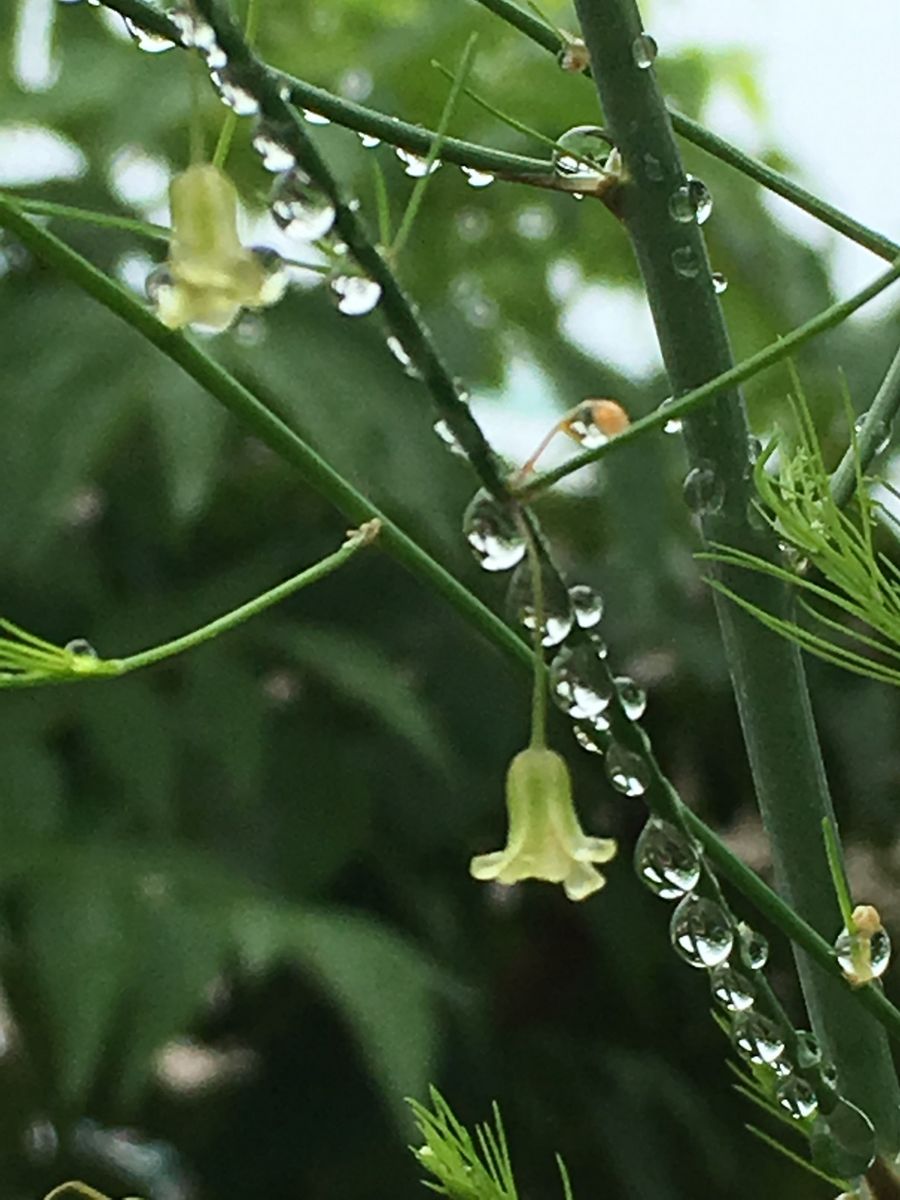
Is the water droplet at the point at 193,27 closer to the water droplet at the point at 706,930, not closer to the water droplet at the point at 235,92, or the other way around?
the water droplet at the point at 235,92

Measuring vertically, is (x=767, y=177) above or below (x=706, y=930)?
above

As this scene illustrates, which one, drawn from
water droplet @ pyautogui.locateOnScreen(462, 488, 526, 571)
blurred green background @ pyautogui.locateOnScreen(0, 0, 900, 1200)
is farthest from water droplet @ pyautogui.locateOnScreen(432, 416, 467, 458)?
blurred green background @ pyautogui.locateOnScreen(0, 0, 900, 1200)

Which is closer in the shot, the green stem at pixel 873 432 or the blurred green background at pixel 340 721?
the green stem at pixel 873 432

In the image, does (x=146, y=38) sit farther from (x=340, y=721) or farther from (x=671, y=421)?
(x=340, y=721)

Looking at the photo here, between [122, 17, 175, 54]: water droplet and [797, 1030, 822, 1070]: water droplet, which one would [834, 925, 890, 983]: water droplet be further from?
[122, 17, 175, 54]: water droplet

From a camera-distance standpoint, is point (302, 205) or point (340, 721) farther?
point (340, 721)

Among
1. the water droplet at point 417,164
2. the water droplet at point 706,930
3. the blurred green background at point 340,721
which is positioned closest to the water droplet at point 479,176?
the water droplet at point 417,164

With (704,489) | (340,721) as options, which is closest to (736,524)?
(704,489)
